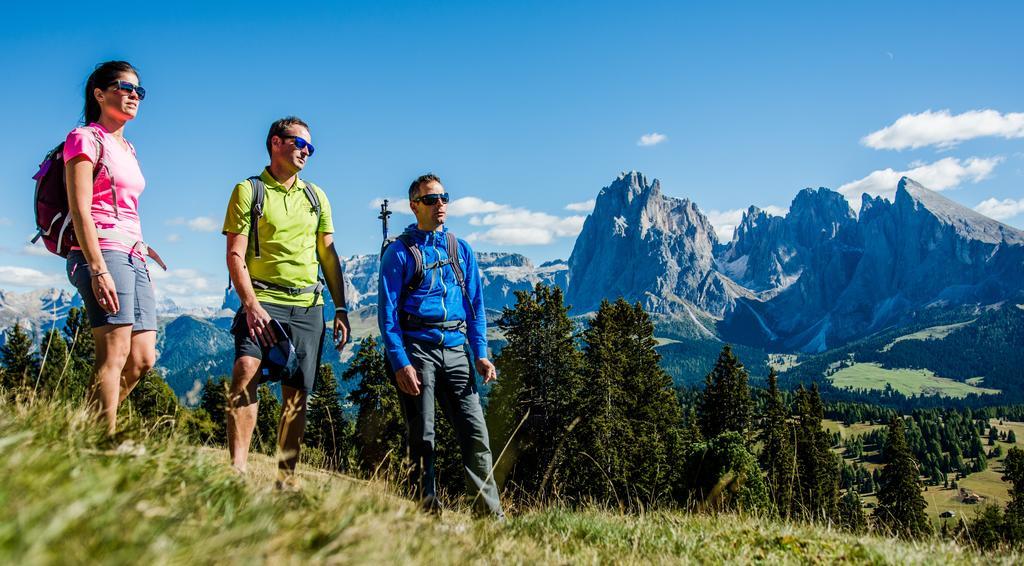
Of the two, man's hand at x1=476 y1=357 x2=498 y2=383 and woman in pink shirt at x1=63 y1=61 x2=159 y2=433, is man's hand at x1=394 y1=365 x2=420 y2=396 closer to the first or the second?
man's hand at x1=476 y1=357 x2=498 y2=383

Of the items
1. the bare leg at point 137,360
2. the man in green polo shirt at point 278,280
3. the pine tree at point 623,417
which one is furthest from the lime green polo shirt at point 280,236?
the pine tree at point 623,417

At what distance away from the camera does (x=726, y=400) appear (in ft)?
147

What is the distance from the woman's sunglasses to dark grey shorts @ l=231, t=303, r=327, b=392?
181 centimetres

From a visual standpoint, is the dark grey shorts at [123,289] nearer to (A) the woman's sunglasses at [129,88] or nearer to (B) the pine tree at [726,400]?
(A) the woman's sunglasses at [129,88]

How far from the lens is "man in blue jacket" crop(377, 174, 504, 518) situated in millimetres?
5570

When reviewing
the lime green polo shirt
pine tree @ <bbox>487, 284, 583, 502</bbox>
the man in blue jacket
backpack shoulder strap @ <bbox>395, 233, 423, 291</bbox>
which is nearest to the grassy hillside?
the man in blue jacket

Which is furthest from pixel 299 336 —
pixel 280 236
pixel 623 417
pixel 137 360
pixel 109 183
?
pixel 623 417

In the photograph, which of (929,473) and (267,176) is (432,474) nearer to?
(267,176)

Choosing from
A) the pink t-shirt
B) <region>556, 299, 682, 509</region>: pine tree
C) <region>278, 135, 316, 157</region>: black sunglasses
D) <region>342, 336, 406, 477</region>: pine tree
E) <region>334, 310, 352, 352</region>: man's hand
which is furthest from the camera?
<region>342, 336, 406, 477</region>: pine tree

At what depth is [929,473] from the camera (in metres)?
133

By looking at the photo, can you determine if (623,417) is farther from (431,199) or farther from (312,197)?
(312,197)

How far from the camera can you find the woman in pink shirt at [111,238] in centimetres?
418

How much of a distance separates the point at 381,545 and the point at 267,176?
3957 mm

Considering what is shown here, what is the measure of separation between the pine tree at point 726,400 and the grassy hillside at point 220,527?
1669 inches
